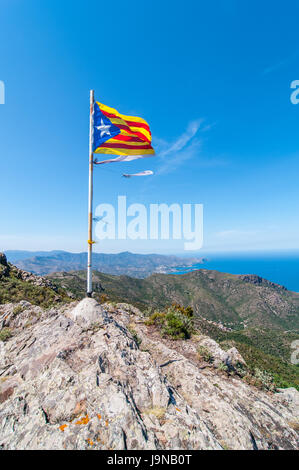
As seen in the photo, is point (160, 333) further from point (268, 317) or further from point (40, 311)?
point (268, 317)

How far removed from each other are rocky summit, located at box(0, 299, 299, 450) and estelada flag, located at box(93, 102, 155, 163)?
25.6ft

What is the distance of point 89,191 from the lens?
8.64 metres

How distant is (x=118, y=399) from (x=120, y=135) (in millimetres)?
10195

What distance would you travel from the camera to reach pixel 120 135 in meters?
9.29

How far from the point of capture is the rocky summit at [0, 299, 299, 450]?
368 cm

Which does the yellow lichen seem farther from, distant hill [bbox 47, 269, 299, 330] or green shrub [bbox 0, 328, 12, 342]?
distant hill [bbox 47, 269, 299, 330]

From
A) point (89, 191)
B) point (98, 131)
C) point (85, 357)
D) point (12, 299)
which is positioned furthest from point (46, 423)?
point (12, 299)

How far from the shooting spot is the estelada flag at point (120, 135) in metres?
9.05

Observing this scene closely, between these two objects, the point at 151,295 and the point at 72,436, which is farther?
the point at 151,295

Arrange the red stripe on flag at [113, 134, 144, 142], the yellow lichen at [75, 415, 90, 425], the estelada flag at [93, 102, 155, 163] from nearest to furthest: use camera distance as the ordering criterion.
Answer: the yellow lichen at [75, 415, 90, 425]
the estelada flag at [93, 102, 155, 163]
the red stripe on flag at [113, 134, 144, 142]

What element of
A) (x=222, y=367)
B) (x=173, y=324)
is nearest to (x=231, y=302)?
(x=173, y=324)

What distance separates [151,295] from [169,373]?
182072 mm

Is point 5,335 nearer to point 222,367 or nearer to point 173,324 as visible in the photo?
point 173,324

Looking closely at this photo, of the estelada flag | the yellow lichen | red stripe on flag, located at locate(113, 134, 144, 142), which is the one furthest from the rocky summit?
red stripe on flag, located at locate(113, 134, 144, 142)
